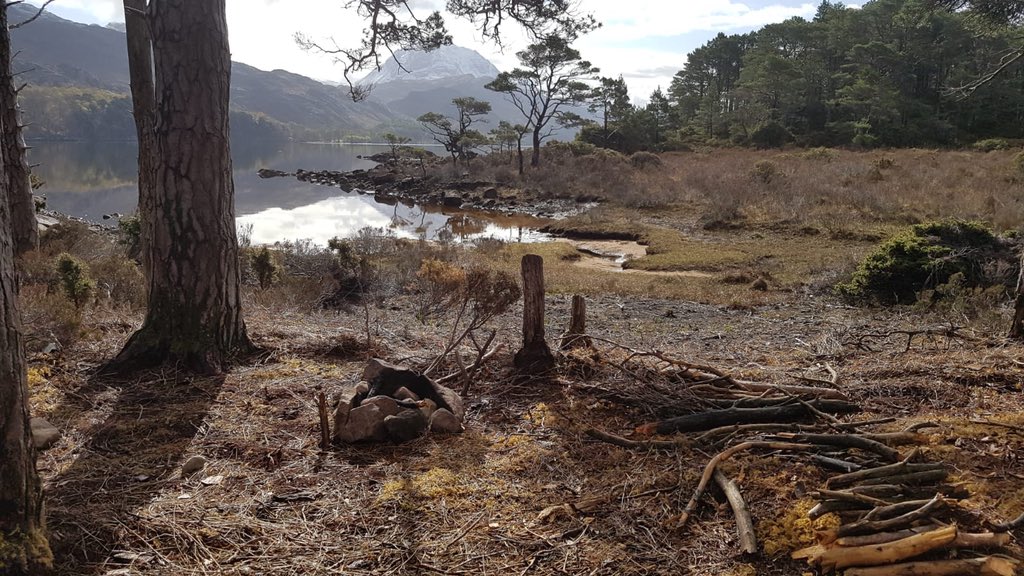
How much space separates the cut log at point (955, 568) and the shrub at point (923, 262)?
8.45m

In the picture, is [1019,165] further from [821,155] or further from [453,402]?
[453,402]

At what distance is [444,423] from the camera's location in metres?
3.65

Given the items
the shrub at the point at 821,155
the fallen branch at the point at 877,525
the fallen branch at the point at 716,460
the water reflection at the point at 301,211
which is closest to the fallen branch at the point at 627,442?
the fallen branch at the point at 716,460

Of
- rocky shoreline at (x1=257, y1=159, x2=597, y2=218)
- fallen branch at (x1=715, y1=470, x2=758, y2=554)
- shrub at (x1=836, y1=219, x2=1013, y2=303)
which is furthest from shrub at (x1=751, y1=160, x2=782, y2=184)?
fallen branch at (x1=715, y1=470, x2=758, y2=554)

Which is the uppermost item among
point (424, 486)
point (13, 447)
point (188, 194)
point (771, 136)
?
point (771, 136)

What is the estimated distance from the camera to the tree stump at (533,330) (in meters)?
4.63

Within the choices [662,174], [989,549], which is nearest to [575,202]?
[662,174]

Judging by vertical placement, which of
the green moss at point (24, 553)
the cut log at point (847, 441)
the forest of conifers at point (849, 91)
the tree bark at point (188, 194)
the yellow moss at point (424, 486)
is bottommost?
the yellow moss at point (424, 486)

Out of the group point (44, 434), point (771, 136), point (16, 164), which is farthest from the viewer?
point (771, 136)

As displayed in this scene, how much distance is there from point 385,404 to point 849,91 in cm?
4584

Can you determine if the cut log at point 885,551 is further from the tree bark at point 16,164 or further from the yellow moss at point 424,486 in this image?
the tree bark at point 16,164

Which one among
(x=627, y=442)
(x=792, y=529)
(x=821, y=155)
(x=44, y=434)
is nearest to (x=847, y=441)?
(x=792, y=529)

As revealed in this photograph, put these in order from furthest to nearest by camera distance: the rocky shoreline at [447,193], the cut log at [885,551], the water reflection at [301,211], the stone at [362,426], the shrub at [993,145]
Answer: the shrub at [993,145], the rocky shoreline at [447,193], the water reflection at [301,211], the stone at [362,426], the cut log at [885,551]

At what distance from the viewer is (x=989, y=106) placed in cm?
3938
